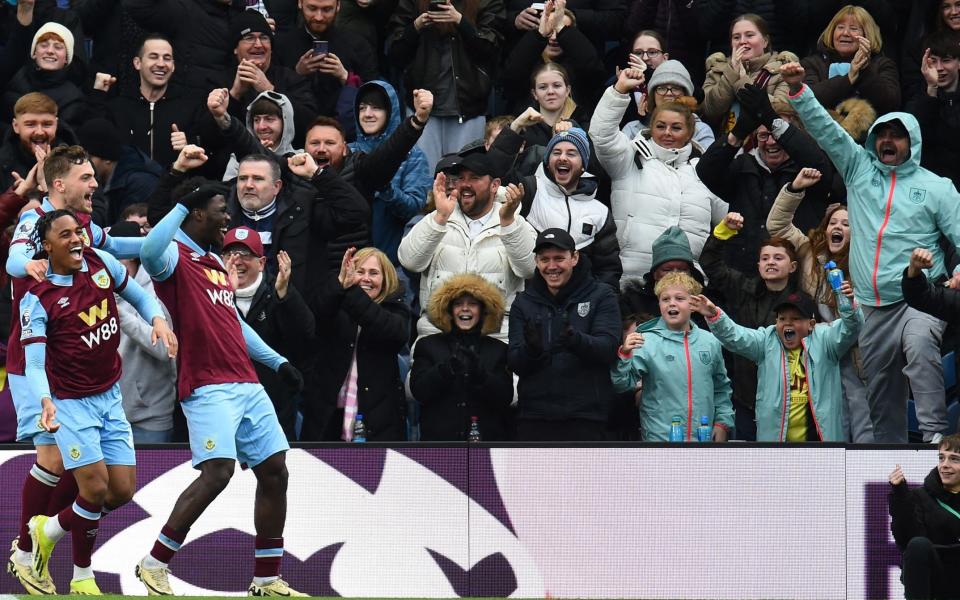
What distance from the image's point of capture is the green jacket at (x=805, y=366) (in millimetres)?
10602

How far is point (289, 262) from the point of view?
10758mm

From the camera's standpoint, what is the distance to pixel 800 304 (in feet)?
35.6

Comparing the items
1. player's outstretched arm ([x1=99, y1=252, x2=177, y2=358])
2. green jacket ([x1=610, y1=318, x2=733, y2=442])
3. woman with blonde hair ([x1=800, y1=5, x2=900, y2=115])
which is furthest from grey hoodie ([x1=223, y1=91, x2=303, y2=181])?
woman with blonde hair ([x1=800, y1=5, x2=900, y2=115])

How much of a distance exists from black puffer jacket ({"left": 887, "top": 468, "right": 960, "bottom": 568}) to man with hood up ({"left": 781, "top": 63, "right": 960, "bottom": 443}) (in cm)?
109

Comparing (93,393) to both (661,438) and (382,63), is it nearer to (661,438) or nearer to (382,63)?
(661,438)

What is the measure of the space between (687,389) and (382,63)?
533cm

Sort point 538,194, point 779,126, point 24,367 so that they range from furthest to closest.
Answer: point 538,194, point 779,126, point 24,367

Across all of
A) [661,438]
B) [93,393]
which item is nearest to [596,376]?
[661,438]

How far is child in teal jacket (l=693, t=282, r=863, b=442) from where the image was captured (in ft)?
34.8

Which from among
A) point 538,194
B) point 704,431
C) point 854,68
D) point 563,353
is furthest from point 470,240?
point 854,68

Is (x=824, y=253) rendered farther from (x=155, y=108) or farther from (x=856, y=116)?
(x=155, y=108)

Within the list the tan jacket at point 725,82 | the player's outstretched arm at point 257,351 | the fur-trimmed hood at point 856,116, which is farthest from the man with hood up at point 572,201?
the player's outstretched arm at point 257,351

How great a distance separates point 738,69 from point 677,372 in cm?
342

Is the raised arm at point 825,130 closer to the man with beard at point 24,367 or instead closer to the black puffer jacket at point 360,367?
the black puffer jacket at point 360,367
